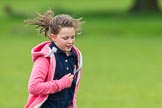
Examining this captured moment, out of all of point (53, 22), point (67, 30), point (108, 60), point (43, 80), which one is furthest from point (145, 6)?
point (43, 80)

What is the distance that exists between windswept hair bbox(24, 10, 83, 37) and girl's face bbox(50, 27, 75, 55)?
38 millimetres

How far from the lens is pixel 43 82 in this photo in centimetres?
657

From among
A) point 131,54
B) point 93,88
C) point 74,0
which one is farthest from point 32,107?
point 74,0

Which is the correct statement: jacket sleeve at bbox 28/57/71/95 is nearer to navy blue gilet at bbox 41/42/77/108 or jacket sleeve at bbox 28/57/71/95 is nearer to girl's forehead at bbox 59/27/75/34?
navy blue gilet at bbox 41/42/77/108

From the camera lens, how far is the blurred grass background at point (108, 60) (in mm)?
13578

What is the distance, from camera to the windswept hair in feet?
22.0

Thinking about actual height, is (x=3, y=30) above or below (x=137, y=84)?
above

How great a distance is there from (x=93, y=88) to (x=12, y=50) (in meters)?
10.2

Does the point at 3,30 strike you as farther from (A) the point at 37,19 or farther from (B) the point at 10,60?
(A) the point at 37,19

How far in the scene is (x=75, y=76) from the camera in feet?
22.7

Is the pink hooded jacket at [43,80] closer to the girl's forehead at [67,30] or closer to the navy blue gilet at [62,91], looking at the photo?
the navy blue gilet at [62,91]

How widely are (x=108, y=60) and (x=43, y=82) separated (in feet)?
49.0

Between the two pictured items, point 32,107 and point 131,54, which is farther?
point 131,54

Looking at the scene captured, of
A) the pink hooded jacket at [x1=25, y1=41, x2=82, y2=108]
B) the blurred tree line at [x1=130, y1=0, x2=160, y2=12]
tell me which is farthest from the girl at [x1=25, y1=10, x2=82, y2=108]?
the blurred tree line at [x1=130, y1=0, x2=160, y2=12]
